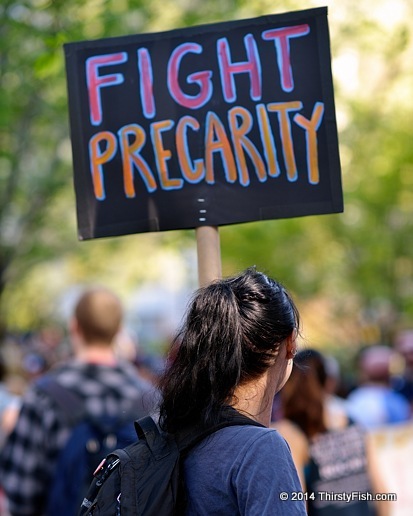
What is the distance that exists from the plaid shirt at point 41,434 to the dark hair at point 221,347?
1.74 m

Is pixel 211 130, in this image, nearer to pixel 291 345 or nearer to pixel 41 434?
pixel 291 345

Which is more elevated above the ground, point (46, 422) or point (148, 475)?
point (148, 475)

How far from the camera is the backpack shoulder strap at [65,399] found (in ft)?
13.6

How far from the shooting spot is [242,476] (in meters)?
2.14

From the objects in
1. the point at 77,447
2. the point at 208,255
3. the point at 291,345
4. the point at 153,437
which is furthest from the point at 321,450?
the point at 153,437

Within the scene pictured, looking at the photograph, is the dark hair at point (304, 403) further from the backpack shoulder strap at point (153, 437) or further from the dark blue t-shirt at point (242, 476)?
the dark blue t-shirt at point (242, 476)

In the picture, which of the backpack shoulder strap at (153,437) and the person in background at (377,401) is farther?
the person in background at (377,401)

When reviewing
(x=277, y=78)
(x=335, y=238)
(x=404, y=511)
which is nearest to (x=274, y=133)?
(x=277, y=78)

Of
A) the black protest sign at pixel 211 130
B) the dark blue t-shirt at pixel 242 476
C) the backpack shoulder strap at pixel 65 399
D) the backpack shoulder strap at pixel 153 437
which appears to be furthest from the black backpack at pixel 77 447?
the dark blue t-shirt at pixel 242 476

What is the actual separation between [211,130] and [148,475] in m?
1.27

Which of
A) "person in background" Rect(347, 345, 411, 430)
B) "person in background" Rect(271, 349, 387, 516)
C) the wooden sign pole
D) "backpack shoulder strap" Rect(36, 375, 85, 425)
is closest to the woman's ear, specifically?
the wooden sign pole

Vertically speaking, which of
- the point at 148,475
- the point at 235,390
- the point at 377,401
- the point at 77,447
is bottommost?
the point at 377,401

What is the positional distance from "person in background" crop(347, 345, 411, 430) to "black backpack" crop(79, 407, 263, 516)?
4935 millimetres

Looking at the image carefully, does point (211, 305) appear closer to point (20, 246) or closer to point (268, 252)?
point (20, 246)
